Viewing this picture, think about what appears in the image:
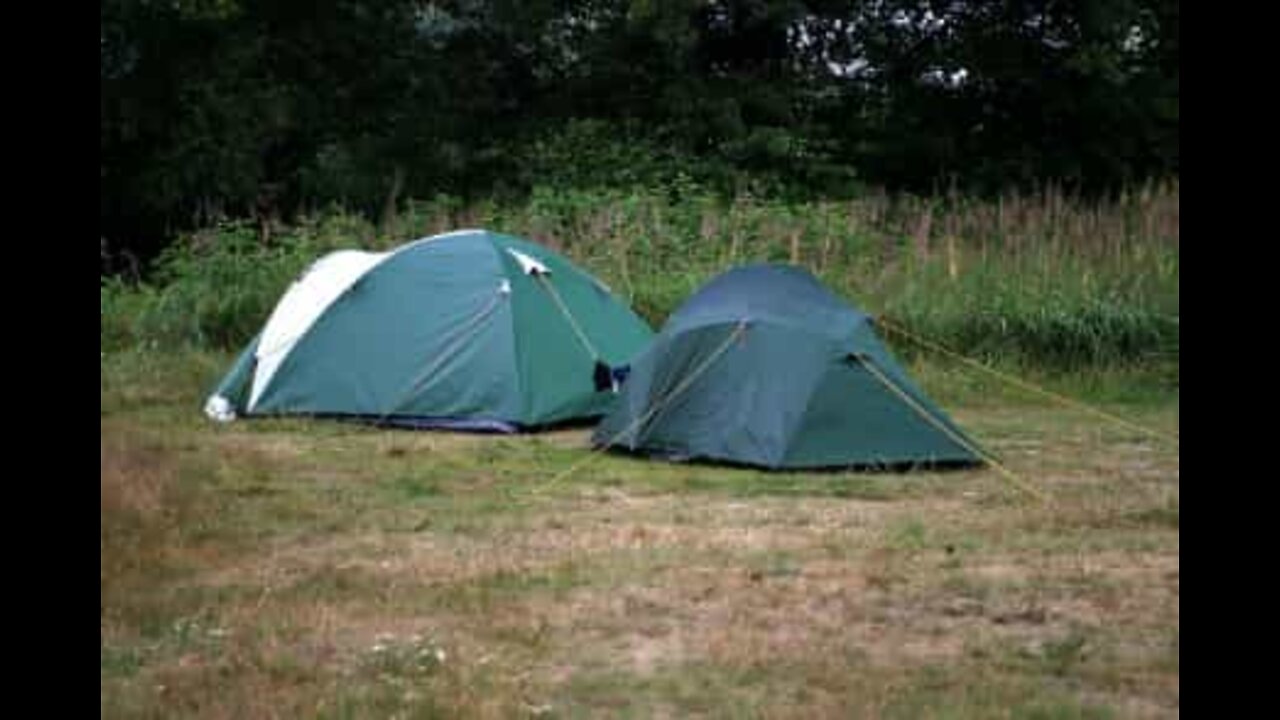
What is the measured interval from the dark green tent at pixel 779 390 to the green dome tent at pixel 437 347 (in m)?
1.34

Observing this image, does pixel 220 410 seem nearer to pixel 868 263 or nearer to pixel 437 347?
pixel 437 347

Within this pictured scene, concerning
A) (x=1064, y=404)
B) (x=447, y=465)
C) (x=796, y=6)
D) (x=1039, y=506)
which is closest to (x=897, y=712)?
(x=1039, y=506)

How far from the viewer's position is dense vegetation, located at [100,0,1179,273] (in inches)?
832

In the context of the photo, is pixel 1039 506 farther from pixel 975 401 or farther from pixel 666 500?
pixel 975 401

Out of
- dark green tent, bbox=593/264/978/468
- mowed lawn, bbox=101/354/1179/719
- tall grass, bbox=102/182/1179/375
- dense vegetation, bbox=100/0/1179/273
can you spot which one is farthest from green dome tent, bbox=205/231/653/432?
dense vegetation, bbox=100/0/1179/273

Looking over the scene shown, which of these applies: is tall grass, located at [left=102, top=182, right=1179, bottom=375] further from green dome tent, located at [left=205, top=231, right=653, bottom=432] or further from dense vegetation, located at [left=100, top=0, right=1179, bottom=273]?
dense vegetation, located at [left=100, top=0, right=1179, bottom=273]

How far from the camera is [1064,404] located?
11.1m

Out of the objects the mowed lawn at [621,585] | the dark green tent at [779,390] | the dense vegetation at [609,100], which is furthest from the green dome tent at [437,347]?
the dense vegetation at [609,100]

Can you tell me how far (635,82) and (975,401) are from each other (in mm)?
11995

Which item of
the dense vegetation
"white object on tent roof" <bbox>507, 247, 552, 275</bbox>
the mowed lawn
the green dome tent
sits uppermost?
the dense vegetation

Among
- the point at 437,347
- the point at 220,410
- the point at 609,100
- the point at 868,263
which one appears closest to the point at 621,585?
the point at 437,347

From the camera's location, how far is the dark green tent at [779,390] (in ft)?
28.4

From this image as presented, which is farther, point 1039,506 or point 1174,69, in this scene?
point 1174,69

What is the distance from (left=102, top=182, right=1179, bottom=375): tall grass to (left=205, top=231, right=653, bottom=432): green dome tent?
2.36m
